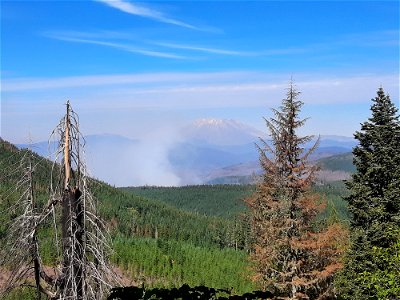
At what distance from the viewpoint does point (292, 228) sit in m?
23.8

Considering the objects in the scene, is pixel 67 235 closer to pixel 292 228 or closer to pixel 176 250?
pixel 292 228

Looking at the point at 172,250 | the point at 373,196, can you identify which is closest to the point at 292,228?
the point at 373,196

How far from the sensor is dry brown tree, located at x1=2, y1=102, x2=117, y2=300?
698 cm

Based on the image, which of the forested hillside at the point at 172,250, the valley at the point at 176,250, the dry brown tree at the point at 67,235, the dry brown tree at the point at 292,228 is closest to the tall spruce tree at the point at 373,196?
the dry brown tree at the point at 292,228

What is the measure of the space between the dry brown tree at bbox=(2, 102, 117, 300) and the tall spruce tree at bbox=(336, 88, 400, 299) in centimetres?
1933

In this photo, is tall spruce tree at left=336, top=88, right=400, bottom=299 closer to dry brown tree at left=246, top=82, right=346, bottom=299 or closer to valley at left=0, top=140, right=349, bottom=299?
dry brown tree at left=246, top=82, right=346, bottom=299

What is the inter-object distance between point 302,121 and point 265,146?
8.58 ft

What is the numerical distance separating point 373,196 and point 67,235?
21.7 metres

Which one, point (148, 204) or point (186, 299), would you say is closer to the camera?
point (186, 299)

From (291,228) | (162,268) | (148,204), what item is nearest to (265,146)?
(291,228)

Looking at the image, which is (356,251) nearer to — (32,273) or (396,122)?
(396,122)

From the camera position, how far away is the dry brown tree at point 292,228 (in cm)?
2317

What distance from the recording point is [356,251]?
24.2 metres

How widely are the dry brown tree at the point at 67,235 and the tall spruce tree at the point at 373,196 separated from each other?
19.3 m
